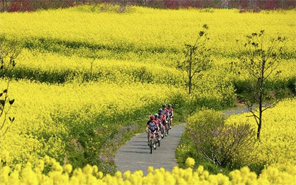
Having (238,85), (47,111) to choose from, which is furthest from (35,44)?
(47,111)

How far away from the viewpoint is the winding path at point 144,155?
22142mm

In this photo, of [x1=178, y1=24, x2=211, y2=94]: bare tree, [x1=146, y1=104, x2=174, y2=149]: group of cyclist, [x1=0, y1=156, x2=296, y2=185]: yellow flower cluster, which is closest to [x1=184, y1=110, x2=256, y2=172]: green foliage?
[x1=146, y1=104, x2=174, y2=149]: group of cyclist

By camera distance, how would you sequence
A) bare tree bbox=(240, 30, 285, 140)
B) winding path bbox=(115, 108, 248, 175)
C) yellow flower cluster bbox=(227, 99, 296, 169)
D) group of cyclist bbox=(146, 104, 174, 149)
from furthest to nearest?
bare tree bbox=(240, 30, 285, 140)
group of cyclist bbox=(146, 104, 174, 149)
yellow flower cluster bbox=(227, 99, 296, 169)
winding path bbox=(115, 108, 248, 175)

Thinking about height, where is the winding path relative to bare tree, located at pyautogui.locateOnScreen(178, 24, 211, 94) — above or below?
above

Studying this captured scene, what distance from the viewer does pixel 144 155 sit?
2442 centimetres

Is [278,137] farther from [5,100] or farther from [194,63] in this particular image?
[194,63]

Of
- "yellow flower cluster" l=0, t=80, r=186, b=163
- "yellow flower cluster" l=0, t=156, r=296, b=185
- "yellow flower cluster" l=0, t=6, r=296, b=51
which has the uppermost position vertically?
"yellow flower cluster" l=0, t=156, r=296, b=185

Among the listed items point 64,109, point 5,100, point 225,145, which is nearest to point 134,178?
point 5,100

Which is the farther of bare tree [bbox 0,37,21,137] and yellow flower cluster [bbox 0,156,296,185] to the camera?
bare tree [bbox 0,37,21,137]

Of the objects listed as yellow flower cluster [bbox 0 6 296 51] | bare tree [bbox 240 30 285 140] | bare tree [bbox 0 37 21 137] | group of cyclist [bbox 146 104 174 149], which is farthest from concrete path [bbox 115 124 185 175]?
yellow flower cluster [bbox 0 6 296 51]

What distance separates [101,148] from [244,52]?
Result: 29.0 metres

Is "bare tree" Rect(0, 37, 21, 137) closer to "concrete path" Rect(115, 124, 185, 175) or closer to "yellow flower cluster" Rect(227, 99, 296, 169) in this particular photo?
"concrete path" Rect(115, 124, 185, 175)

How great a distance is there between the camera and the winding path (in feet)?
72.6

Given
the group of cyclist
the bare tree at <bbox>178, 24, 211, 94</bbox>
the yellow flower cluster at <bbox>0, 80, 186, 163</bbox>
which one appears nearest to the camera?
the yellow flower cluster at <bbox>0, 80, 186, 163</bbox>
